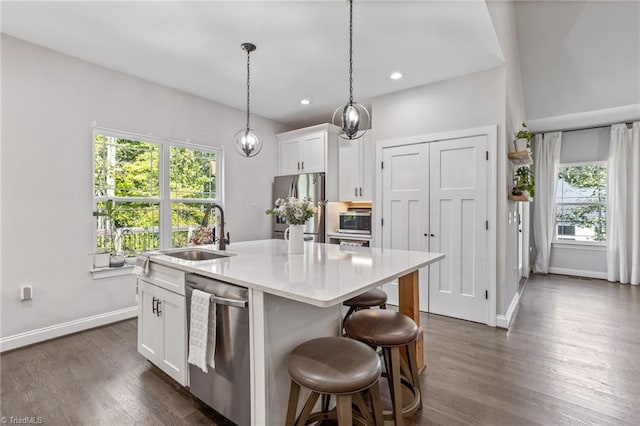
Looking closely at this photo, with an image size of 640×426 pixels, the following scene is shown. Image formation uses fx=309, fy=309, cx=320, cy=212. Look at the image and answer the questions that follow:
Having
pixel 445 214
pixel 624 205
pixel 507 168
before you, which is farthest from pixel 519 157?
pixel 624 205

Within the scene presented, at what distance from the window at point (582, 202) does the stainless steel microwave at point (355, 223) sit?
420cm

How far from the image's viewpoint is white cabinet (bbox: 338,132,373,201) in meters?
4.48

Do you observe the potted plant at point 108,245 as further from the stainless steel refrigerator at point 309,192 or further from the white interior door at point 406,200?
the white interior door at point 406,200

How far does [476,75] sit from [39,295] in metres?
4.97

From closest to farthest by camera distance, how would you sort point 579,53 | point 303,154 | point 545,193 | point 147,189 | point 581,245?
point 147,189, point 579,53, point 303,154, point 581,245, point 545,193

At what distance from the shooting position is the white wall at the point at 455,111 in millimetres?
3273

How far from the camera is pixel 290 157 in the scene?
519 centimetres

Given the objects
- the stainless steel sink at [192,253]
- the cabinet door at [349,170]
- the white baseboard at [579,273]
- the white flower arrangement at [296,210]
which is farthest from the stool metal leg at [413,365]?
the white baseboard at [579,273]

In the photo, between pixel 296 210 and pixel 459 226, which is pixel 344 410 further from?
pixel 459 226

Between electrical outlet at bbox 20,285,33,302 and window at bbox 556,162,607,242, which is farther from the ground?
window at bbox 556,162,607,242

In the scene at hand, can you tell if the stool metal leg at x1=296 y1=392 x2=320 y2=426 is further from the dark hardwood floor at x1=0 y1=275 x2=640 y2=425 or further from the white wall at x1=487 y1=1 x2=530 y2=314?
the white wall at x1=487 y1=1 x2=530 y2=314

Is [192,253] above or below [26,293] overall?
above

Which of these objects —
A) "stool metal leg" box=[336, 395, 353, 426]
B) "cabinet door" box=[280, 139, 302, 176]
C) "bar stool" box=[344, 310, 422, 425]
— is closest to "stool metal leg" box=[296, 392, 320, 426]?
"stool metal leg" box=[336, 395, 353, 426]

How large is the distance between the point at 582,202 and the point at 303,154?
5237mm
